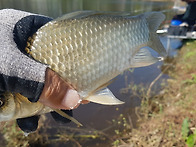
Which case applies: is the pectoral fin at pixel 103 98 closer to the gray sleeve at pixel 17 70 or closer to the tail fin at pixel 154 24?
the gray sleeve at pixel 17 70

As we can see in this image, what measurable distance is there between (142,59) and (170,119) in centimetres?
178

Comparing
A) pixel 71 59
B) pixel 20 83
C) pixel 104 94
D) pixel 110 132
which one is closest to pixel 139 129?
pixel 110 132

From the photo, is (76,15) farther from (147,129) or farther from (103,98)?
(147,129)

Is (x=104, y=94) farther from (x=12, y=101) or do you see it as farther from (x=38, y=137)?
(x=38, y=137)

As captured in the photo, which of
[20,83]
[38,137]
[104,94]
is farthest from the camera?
[38,137]

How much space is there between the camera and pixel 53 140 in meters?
2.88

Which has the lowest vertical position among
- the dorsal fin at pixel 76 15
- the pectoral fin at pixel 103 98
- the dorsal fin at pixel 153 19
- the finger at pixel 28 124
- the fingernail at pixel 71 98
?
the finger at pixel 28 124

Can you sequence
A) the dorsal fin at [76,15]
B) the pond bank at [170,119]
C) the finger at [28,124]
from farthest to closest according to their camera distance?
the pond bank at [170,119], the finger at [28,124], the dorsal fin at [76,15]

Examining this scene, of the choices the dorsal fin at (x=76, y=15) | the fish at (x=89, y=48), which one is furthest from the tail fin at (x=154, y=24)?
the dorsal fin at (x=76, y=15)

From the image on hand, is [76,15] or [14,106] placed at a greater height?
[76,15]

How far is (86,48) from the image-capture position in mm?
1002

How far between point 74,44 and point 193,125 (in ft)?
6.93

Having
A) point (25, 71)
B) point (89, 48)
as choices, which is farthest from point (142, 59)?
point (25, 71)

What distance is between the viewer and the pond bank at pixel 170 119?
7.64 ft
